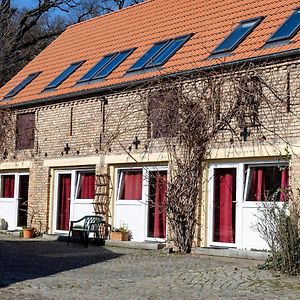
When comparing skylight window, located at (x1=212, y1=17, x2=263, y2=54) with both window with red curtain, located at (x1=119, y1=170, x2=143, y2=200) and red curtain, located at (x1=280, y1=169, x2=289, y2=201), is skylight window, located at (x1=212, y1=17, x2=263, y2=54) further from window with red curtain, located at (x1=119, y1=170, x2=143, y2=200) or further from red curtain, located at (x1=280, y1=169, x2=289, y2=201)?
window with red curtain, located at (x1=119, y1=170, x2=143, y2=200)

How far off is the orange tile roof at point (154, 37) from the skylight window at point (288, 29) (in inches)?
9.2

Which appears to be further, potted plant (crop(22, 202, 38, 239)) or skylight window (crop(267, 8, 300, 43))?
potted plant (crop(22, 202, 38, 239))

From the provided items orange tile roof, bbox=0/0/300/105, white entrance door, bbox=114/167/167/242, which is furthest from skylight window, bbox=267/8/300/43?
white entrance door, bbox=114/167/167/242

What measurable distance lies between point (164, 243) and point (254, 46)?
5255 mm

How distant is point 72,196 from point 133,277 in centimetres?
876

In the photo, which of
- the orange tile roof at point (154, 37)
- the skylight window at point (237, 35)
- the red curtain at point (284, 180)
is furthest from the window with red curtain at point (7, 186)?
the red curtain at point (284, 180)

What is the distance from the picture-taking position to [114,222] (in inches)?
734

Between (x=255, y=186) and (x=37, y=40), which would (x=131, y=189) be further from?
(x=37, y=40)

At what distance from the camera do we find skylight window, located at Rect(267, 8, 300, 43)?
14953mm

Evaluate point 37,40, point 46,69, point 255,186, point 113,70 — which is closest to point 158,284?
point 255,186

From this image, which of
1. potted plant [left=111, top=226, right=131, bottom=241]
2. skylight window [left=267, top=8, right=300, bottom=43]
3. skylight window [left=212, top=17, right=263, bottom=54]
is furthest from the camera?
potted plant [left=111, top=226, right=131, bottom=241]

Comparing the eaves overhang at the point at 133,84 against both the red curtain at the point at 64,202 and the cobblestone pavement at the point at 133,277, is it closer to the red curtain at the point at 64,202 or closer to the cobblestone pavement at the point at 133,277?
the red curtain at the point at 64,202

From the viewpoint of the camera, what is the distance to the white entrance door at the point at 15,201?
22.8 m

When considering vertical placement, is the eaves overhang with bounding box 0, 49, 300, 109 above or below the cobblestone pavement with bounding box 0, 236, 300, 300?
above
